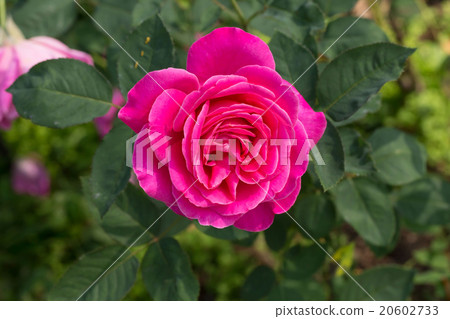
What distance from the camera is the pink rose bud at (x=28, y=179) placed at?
4.78ft

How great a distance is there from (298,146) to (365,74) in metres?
0.17

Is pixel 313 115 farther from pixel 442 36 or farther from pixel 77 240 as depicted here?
pixel 442 36

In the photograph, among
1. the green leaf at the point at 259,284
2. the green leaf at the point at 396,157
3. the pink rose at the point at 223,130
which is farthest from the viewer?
the green leaf at the point at 259,284

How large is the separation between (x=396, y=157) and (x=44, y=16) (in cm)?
75

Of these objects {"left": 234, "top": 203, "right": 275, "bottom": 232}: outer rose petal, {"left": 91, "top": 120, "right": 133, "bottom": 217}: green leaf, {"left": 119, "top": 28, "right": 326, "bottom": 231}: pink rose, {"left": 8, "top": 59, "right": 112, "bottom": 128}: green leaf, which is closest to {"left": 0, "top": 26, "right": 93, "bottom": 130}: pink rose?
{"left": 8, "top": 59, "right": 112, "bottom": 128}: green leaf

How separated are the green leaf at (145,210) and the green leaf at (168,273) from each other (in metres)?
0.02

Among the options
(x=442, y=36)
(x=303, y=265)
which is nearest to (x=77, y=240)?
(x=303, y=265)

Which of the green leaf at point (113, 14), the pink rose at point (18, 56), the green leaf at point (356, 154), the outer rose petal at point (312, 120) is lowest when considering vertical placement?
the pink rose at point (18, 56)

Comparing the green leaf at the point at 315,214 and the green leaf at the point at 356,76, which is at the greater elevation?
the green leaf at the point at 356,76

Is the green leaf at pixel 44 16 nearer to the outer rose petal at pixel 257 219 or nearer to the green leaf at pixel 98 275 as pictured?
the green leaf at pixel 98 275

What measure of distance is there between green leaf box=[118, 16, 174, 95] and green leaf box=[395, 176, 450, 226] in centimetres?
59

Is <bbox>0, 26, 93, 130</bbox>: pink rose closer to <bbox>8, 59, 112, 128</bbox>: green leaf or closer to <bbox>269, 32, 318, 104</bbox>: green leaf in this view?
<bbox>8, 59, 112, 128</bbox>: green leaf

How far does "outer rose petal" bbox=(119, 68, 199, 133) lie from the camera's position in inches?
18.9

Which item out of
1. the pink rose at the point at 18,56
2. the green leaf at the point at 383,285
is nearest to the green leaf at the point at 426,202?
the green leaf at the point at 383,285
